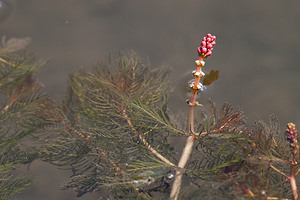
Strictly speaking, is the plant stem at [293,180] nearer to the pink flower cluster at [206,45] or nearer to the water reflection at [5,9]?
the pink flower cluster at [206,45]

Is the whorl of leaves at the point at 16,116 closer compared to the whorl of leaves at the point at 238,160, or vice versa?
the whorl of leaves at the point at 238,160

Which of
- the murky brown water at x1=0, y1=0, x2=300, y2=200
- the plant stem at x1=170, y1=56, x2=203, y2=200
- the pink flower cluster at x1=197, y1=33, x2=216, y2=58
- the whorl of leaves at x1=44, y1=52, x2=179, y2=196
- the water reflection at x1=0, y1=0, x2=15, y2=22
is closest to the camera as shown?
the pink flower cluster at x1=197, y1=33, x2=216, y2=58

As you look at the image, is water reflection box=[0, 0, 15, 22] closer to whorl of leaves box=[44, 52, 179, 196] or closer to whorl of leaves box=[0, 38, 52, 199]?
whorl of leaves box=[0, 38, 52, 199]

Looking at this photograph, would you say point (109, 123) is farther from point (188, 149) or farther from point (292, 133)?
point (292, 133)

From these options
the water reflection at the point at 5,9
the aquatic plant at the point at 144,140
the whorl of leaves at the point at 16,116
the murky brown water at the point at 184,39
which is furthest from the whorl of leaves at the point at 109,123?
the water reflection at the point at 5,9

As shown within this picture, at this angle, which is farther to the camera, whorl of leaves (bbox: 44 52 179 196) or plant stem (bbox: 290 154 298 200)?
whorl of leaves (bbox: 44 52 179 196)

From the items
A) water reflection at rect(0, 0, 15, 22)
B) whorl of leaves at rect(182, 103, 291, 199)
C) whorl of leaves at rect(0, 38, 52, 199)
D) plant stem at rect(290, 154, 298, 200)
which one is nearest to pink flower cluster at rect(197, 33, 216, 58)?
whorl of leaves at rect(182, 103, 291, 199)
